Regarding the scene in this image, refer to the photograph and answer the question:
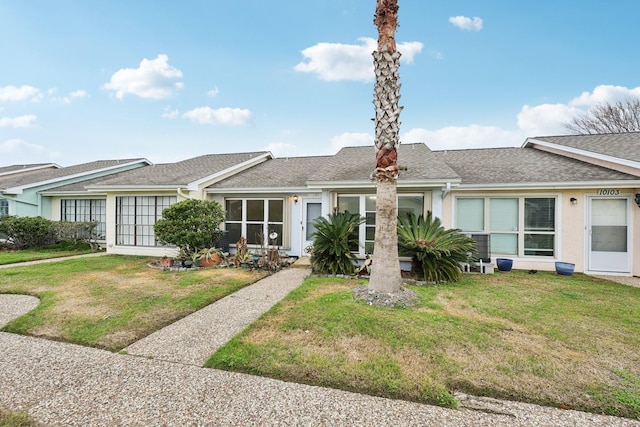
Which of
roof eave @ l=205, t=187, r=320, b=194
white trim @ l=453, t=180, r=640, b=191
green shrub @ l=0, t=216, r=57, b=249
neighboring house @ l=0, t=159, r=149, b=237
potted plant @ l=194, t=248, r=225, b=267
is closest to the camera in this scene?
white trim @ l=453, t=180, r=640, b=191

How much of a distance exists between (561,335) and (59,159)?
105ft

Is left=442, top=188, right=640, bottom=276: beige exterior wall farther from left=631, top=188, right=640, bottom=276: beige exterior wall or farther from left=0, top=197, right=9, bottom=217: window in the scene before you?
left=0, top=197, right=9, bottom=217: window

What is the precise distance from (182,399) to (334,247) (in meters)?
5.65

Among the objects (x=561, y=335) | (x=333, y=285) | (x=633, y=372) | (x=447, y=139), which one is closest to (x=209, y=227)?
(x=333, y=285)

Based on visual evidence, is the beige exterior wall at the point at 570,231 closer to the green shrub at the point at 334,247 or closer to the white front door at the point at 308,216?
the green shrub at the point at 334,247

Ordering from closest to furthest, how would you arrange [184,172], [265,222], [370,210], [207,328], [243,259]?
[207,328] → [243,259] → [370,210] → [265,222] → [184,172]

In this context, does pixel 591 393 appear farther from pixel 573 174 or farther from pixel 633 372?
pixel 573 174

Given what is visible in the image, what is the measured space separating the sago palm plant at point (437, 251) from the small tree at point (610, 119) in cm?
2471

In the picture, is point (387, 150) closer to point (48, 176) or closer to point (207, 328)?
point (207, 328)

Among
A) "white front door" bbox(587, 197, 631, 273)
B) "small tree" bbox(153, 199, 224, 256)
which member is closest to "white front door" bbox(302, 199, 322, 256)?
"small tree" bbox(153, 199, 224, 256)

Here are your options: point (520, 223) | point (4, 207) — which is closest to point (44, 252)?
point (4, 207)

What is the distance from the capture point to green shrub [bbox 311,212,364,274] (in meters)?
8.07

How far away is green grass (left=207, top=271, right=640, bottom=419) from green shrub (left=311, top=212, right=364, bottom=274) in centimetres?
213

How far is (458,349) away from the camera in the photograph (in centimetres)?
371
